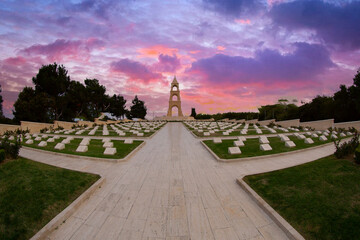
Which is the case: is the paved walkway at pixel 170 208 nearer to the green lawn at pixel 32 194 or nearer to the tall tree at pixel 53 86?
the green lawn at pixel 32 194

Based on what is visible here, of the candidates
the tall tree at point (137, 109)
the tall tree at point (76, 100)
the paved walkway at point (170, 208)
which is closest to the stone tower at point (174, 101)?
the tall tree at point (137, 109)

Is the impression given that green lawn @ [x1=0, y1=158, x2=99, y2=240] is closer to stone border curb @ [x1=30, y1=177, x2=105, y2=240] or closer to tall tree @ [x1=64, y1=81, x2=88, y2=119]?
stone border curb @ [x1=30, y1=177, x2=105, y2=240]

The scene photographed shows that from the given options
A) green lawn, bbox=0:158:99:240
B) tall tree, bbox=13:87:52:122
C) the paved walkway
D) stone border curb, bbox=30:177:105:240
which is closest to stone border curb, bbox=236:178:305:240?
the paved walkway

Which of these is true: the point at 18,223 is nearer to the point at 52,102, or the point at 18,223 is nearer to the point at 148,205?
the point at 148,205

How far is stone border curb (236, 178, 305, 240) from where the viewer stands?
11.3 feet

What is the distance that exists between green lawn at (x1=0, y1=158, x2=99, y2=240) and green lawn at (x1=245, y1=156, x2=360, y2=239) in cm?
553

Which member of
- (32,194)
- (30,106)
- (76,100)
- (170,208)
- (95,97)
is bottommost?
(170,208)

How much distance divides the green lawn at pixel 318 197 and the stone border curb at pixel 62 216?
511cm

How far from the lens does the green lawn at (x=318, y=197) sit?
11.4 ft

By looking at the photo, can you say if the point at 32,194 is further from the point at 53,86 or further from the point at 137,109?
the point at 137,109

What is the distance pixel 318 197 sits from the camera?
4453mm

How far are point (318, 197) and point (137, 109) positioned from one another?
6662 centimetres

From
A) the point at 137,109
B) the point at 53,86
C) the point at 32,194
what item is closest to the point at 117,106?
the point at 137,109

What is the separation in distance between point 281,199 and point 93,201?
522 cm
